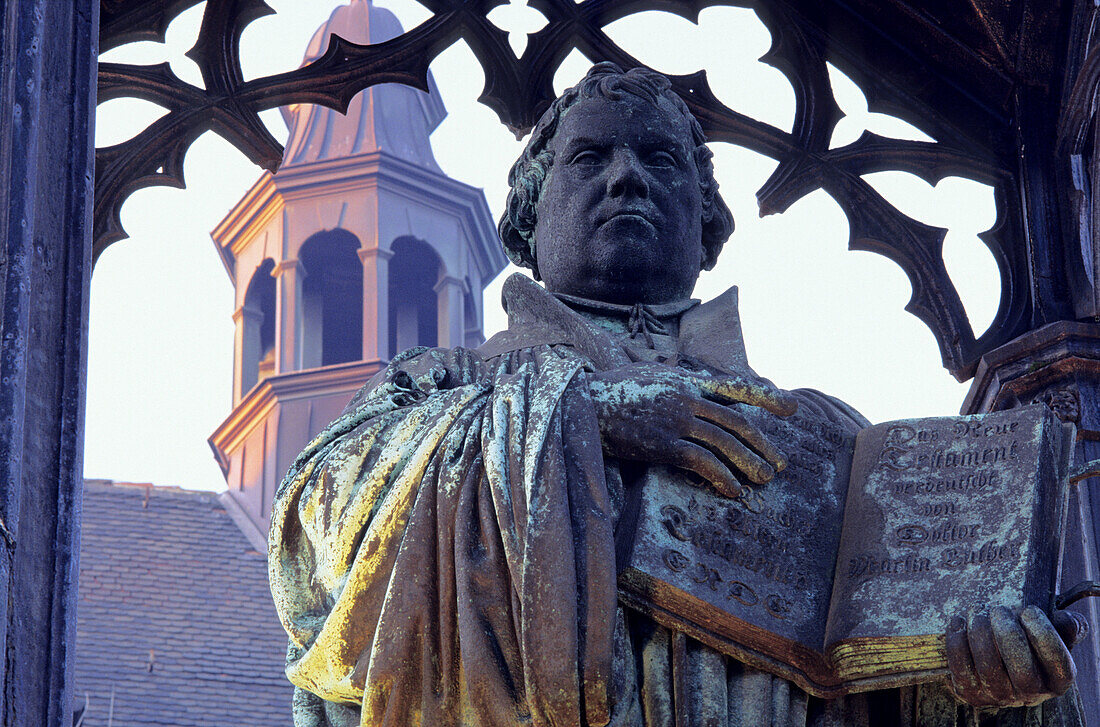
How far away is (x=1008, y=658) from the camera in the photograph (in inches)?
213

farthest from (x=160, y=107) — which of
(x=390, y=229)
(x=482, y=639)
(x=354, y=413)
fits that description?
(x=390, y=229)

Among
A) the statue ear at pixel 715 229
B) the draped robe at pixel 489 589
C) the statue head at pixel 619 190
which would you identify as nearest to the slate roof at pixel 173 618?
the statue ear at pixel 715 229

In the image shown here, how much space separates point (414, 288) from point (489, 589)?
103ft

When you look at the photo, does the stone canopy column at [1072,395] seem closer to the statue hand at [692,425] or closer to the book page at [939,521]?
the book page at [939,521]

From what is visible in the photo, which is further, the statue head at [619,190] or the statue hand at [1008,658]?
the statue head at [619,190]

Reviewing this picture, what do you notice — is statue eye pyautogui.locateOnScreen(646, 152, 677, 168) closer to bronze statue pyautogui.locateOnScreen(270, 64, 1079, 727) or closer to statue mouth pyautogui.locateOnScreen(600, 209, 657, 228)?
statue mouth pyautogui.locateOnScreen(600, 209, 657, 228)

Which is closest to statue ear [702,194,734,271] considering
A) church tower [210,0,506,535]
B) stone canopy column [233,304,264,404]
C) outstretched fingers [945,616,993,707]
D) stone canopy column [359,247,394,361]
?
outstretched fingers [945,616,993,707]

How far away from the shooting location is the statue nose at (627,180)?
6.57 m

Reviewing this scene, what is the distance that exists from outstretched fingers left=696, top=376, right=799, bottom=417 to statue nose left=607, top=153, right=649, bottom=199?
35.3 inches

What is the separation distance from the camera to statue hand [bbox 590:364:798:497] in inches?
225

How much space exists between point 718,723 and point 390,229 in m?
30.5

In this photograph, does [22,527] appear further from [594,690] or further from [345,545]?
[594,690]

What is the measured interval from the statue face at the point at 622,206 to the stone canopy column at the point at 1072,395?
5.39 feet

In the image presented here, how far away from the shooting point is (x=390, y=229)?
1412 inches
